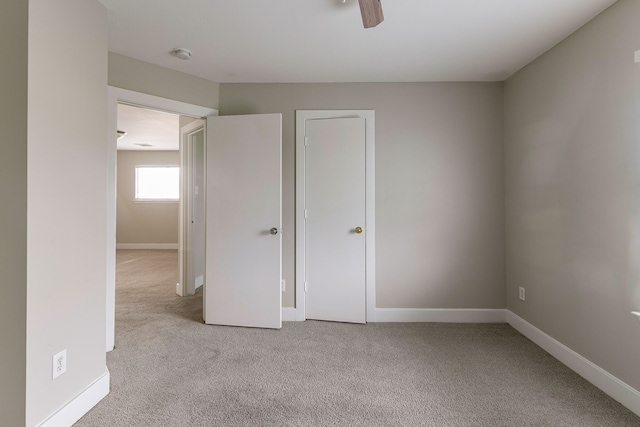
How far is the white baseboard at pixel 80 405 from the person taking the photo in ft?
5.24

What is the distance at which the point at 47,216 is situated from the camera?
61.8 inches

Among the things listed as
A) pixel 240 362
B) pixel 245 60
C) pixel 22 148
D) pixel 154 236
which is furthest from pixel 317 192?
pixel 154 236

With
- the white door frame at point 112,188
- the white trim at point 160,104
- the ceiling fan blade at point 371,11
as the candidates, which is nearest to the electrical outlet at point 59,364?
the white door frame at point 112,188

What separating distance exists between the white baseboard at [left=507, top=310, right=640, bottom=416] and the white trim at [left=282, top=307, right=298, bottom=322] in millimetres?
2096

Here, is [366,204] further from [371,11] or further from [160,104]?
[160,104]

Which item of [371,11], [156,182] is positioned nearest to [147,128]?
[156,182]

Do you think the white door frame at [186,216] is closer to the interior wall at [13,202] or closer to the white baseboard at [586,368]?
the interior wall at [13,202]

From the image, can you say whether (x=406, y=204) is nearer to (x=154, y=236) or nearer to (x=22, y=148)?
(x=22, y=148)

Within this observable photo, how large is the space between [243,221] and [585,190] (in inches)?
106

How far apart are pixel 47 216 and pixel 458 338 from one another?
3.01m

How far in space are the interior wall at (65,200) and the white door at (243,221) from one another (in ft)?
3.73

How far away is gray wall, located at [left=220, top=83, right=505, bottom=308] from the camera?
3168 mm

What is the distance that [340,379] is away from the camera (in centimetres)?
211

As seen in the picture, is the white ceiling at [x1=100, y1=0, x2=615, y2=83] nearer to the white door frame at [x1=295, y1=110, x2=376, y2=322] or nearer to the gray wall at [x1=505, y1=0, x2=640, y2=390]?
the gray wall at [x1=505, y1=0, x2=640, y2=390]
